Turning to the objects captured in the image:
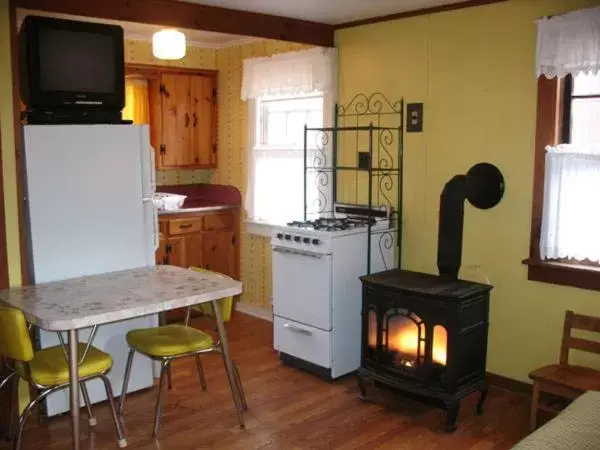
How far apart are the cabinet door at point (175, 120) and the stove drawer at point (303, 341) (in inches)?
79.0

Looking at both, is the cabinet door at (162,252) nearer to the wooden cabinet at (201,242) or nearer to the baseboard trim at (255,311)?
the wooden cabinet at (201,242)

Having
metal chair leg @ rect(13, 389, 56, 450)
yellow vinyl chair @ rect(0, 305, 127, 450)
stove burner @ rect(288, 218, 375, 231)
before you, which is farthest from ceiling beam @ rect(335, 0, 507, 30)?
metal chair leg @ rect(13, 389, 56, 450)

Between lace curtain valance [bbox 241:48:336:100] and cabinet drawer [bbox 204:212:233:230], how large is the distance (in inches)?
40.9

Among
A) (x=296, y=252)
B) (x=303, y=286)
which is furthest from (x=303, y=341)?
(x=296, y=252)

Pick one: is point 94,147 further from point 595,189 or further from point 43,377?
point 595,189

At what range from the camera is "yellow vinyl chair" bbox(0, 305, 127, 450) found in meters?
2.78

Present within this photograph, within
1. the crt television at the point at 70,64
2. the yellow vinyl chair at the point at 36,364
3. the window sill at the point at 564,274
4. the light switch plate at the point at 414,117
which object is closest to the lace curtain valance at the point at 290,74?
the light switch plate at the point at 414,117

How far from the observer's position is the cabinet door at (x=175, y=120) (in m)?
5.61

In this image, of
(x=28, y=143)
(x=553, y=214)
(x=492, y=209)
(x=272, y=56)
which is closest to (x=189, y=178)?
(x=272, y=56)

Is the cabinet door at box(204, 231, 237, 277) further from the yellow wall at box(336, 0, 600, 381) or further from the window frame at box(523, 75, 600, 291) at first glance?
the window frame at box(523, 75, 600, 291)

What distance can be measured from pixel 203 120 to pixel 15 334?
3.42 metres

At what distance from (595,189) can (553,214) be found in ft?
0.88

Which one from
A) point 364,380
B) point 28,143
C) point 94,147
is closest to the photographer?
point 28,143

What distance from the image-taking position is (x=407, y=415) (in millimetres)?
3658
